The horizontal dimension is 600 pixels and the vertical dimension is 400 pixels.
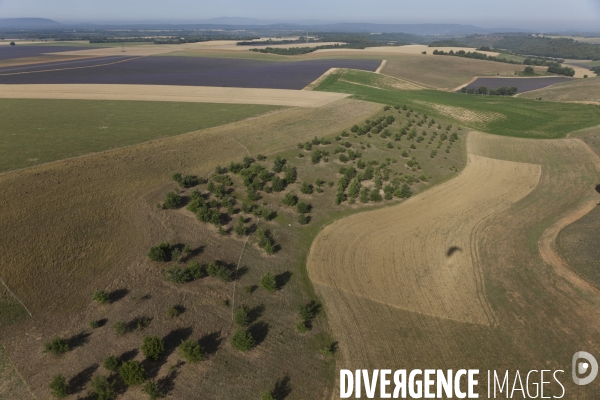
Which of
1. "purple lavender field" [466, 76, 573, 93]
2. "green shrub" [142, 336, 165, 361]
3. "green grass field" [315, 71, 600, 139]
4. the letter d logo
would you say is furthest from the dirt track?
"purple lavender field" [466, 76, 573, 93]

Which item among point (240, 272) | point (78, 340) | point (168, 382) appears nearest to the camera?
point (168, 382)

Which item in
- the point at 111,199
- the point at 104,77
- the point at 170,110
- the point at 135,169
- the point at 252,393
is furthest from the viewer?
the point at 104,77

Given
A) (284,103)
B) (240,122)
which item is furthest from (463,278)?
(284,103)

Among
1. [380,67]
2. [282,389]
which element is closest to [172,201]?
[282,389]

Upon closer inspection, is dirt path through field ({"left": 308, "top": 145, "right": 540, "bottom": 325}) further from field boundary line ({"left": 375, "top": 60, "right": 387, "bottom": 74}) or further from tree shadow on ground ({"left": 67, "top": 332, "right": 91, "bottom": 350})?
field boundary line ({"left": 375, "top": 60, "right": 387, "bottom": 74})

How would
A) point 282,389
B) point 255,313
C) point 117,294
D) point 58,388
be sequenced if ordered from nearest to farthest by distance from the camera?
point 58,388
point 282,389
point 255,313
point 117,294

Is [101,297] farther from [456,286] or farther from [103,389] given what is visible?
[456,286]

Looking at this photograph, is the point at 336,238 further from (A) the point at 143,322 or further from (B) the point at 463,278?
(A) the point at 143,322
